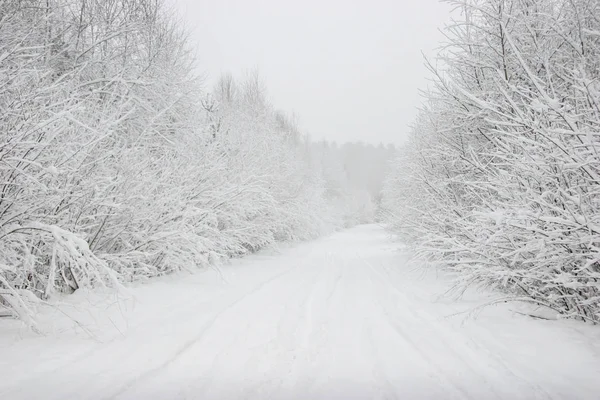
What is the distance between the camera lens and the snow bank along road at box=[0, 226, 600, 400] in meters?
2.53

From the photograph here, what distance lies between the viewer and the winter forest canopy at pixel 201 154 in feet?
11.3

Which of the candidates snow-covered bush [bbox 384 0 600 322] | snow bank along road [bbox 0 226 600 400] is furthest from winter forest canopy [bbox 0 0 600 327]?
snow bank along road [bbox 0 226 600 400]

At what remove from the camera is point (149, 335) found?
12.5 ft

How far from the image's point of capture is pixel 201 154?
9586mm

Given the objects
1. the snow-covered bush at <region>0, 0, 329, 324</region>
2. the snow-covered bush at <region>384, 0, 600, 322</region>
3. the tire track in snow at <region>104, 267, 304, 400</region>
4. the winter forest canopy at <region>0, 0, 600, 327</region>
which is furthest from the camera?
the snow-covered bush at <region>0, 0, 329, 324</region>

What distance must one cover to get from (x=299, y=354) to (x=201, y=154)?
24.9 ft

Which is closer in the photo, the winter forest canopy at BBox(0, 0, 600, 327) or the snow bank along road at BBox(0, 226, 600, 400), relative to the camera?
the snow bank along road at BBox(0, 226, 600, 400)

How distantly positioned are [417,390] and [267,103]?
18.8 m

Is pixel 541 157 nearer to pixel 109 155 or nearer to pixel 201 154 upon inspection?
pixel 109 155

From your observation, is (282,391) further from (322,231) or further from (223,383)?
(322,231)

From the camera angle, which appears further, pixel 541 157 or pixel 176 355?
pixel 541 157

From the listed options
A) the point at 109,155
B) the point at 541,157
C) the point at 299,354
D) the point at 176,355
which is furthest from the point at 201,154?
the point at 541,157

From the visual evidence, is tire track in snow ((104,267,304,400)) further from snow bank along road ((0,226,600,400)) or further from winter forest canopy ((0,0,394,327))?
winter forest canopy ((0,0,394,327))

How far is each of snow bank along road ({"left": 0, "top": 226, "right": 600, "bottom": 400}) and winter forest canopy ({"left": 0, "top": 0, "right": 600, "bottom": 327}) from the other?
52 centimetres
